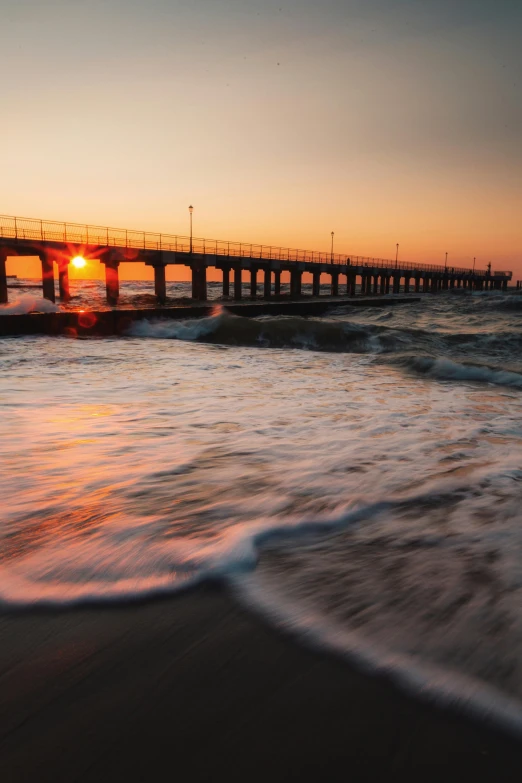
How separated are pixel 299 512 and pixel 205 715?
1564mm

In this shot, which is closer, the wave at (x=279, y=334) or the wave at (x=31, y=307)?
the wave at (x=279, y=334)

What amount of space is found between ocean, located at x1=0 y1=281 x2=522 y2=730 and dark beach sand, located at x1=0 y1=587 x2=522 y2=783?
16 centimetres

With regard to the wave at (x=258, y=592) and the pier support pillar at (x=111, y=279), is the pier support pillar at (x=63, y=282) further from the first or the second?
the wave at (x=258, y=592)

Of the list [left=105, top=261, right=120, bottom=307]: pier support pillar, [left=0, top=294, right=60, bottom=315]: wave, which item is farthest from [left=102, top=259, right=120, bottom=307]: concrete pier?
[left=0, top=294, right=60, bottom=315]: wave

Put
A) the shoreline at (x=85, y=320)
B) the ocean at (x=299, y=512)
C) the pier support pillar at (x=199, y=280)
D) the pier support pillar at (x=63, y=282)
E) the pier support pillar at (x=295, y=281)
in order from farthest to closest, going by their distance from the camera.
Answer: the pier support pillar at (x=295, y=281)
the pier support pillar at (x=199, y=280)
the pier support pillar at (x=63, y=282)
the shoreline at (x=85, y=320)
the ocean at (x=299, y=512)

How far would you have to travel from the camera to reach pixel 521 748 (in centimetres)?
138

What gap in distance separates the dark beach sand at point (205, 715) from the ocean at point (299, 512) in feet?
0.52

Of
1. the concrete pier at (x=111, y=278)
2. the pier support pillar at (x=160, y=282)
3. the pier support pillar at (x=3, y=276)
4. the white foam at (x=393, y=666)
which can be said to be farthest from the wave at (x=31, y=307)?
the white foam at (x=393, y=666)

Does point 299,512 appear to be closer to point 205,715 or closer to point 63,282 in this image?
point 205,715

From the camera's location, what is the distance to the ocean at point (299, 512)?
1900 mm

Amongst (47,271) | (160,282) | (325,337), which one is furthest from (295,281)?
(325,337)

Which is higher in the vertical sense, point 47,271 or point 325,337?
point 47,271

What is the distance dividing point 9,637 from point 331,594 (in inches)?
45.8

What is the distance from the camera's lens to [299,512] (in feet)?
9.67
